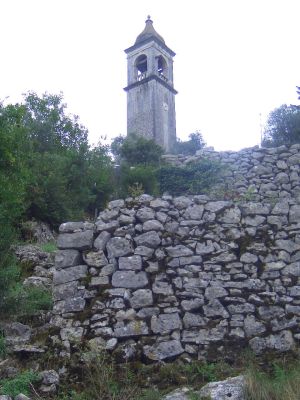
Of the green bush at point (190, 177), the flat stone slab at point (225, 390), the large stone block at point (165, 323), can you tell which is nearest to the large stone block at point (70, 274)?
the large stone block at point (165, 323)

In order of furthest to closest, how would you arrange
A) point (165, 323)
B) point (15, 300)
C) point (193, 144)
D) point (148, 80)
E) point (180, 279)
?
point (148, 80) < point (193, 144) < point (15, 300) < point (180, 279) < point (165, 323)

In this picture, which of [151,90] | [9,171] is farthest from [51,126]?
[151,90]

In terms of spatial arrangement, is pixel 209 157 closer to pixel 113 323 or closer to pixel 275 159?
pixel 275 159

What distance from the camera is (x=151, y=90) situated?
37.1m

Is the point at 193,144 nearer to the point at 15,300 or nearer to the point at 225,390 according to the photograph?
the point at 15,300

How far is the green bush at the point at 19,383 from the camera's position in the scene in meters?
5.93

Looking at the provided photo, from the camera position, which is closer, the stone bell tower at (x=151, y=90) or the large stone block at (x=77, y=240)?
the large stone block at (x=77, y=240)

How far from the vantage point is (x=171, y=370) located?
20.9ft

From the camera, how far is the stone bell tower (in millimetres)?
36469

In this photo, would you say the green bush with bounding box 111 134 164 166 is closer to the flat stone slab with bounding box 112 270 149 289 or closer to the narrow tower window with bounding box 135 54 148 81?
the flat stone slab with bounding box 112 270 149 289

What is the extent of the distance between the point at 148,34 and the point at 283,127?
22.8 m

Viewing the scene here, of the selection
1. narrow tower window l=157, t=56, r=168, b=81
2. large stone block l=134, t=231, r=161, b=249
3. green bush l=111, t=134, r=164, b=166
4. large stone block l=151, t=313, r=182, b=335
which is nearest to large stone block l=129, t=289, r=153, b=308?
large stone block l=151, t=313, r=182, b=335

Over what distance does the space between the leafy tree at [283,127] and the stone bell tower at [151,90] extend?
14425mm

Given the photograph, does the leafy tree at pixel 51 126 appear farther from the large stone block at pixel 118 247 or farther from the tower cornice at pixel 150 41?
the tower cornice at pixel 150 41
